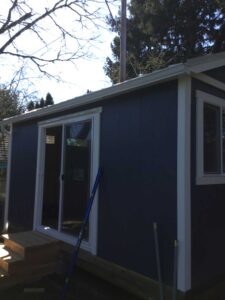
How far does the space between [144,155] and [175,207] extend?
0.77 meters

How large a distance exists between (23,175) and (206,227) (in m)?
4.32

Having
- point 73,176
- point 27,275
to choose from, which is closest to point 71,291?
point 27,275

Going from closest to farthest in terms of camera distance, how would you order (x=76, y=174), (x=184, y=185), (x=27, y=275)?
(x=184, y=185) < (x=27, y=275) < (x=76, y=174)

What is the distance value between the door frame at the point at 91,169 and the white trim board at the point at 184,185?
147 centimetres

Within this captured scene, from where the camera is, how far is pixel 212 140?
4188 millimetres

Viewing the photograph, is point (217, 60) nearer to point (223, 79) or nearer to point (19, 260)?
point (223, 79)

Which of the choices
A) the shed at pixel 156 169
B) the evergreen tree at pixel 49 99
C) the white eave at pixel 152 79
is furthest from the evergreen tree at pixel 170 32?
the evergreen tree at pixel 49 99

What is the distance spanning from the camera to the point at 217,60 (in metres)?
4.14

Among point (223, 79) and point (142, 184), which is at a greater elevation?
point (223, 79)

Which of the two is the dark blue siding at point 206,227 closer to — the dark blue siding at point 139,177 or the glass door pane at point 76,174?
the dark blue siding at point 139,177

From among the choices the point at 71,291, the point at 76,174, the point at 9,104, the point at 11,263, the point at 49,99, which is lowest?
the point at 71,291

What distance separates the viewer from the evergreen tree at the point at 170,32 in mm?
13914

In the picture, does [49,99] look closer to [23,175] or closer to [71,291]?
[23,175]

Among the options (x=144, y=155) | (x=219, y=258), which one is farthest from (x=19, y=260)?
(x=219, y=258)
